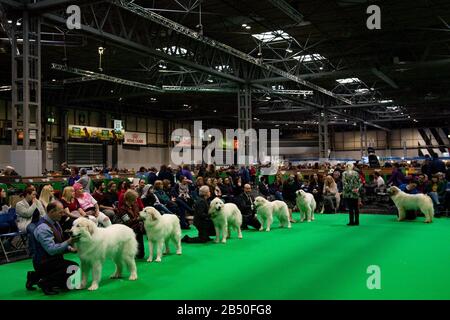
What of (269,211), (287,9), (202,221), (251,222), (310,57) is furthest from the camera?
(310,57)

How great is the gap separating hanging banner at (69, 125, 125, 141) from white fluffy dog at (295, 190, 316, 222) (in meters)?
23.8

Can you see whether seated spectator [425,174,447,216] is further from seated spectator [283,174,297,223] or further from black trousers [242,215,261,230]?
black trousers [242,215,261,230]

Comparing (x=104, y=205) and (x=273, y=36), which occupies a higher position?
(x=273, y=36)

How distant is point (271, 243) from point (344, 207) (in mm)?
7164

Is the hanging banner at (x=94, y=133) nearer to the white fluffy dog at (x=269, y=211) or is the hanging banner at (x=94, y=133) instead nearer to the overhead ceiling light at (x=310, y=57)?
the overhead ceiling light at (x=310, y=57)

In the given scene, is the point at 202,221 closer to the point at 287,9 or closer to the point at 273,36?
the point at 287,9

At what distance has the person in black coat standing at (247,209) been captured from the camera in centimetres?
1118

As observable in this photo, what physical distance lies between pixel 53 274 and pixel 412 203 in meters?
9.95

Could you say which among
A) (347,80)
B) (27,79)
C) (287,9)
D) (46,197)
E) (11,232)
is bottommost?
(11,232)

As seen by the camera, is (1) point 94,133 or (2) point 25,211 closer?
(2) point 25,211

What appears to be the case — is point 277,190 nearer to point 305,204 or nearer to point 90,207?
point 305,204

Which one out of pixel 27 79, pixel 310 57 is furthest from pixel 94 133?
pixel 27 79

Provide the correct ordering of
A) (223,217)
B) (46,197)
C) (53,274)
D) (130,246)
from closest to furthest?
(53,274) < (130,246) < (46,197) < (223,217)

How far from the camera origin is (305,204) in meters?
12.7
